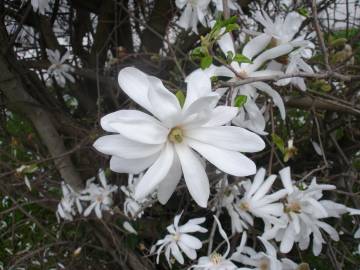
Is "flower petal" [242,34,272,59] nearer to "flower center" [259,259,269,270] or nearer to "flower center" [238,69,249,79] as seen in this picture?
"flower center" [238,69,249,79]

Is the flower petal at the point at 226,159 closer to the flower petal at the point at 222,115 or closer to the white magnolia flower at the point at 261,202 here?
the flower petal at the point at 222,115

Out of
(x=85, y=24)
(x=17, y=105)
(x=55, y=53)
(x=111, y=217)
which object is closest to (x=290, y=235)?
(x=111, y=217)

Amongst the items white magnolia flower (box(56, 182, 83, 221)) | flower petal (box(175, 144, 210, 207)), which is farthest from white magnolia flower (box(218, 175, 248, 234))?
white magnolia flower (box(56, 182, 83, 221))

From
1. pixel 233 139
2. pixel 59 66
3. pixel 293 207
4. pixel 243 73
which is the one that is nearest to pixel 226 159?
pixel 233 139

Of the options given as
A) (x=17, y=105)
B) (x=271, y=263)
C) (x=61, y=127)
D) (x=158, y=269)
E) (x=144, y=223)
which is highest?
(x=17, y=105)

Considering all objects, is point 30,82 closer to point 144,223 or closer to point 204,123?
point 144,223

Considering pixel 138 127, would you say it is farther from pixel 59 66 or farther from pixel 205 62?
pixel 59 66
